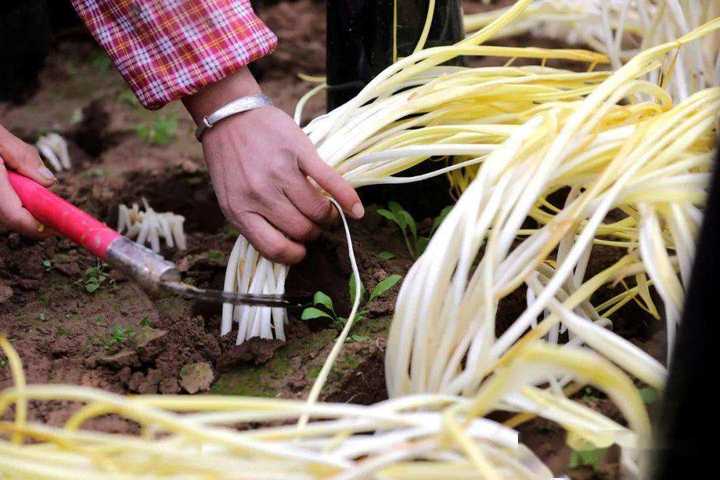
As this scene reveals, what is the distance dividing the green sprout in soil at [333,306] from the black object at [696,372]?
2.18 ft

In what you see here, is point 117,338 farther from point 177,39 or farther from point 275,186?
point 177,39

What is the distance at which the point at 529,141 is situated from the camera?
137 centimetres

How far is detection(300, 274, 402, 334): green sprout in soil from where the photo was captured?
148 centimetres

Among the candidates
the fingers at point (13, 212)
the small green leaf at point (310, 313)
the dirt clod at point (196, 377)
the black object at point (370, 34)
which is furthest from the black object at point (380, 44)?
the fingers at point (13, 212)

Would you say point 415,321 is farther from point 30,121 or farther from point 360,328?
point 30,121

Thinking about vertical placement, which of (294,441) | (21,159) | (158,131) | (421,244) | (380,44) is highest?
(380,44)

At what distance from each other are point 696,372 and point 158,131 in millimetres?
1935

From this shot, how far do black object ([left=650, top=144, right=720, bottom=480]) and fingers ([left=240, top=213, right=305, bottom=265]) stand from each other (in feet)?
2.45

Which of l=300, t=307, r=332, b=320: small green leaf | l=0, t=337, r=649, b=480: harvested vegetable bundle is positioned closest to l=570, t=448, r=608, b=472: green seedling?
l=0, t=337, r=649, b=480: harvested vegetable bundle

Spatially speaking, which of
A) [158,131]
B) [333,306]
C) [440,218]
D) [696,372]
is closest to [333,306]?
[333,306]

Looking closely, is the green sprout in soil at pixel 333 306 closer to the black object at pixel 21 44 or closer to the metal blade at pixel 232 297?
the metal blade at pixel 232 297

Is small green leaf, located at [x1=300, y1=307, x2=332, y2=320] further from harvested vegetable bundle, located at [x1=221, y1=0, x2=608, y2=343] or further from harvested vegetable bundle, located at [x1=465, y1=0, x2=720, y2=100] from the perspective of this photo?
harvested vegetable bundle, located at [x1=465, y1=0, x2=720, y2=100]

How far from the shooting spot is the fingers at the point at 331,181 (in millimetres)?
1482

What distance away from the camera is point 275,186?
1513 millimetres
